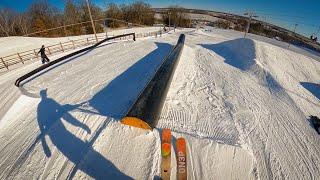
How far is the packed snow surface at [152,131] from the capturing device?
725cm

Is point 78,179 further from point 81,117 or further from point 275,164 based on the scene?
point 275,164

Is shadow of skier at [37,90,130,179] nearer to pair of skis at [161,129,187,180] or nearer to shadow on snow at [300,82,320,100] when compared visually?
pair of skis at [161,129,187,180]

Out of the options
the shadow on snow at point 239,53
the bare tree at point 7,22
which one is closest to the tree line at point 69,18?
the bare tree at point 7,22

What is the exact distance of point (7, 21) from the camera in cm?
5631

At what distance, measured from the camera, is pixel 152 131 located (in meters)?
8.31

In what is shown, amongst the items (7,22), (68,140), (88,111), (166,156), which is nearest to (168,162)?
(166,156)

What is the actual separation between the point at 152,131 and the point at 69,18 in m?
68.4

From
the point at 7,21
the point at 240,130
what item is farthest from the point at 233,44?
the point at 7,21

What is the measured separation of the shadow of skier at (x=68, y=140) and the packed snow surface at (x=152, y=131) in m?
0.04

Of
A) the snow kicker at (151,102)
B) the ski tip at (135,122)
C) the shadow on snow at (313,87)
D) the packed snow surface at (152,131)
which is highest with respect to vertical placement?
the snow kicker at (151,102)

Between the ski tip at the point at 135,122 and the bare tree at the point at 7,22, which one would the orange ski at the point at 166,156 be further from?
the bare tree at the point at 7,22

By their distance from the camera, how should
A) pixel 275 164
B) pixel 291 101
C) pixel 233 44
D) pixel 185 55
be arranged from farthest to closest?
1. pixel 233 44
2. pixel 185 55
3. pixel 291 101
4. pixel 275 164

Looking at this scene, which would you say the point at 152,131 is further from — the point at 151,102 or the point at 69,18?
the point at 69,18

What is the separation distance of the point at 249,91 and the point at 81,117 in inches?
446
